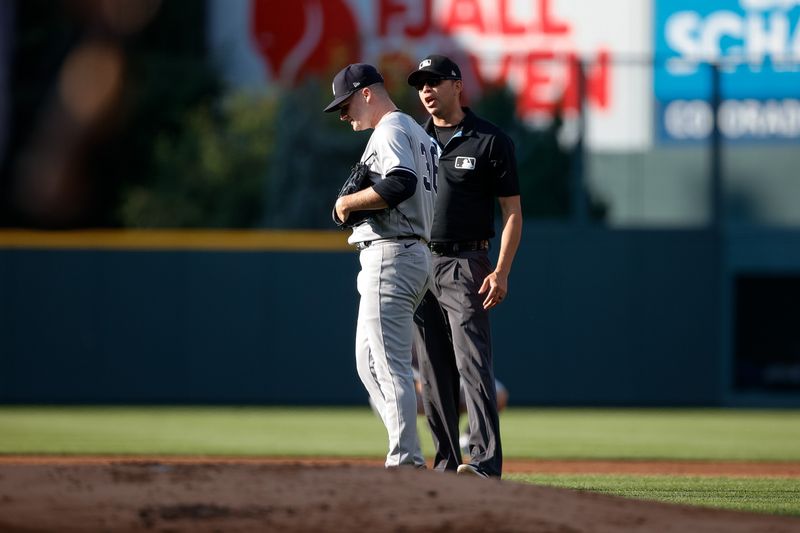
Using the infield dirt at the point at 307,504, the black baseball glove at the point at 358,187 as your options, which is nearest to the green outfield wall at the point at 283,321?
the black baseball glove at the point at 358,187

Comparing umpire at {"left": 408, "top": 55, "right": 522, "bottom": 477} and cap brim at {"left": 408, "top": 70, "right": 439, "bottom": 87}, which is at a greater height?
cap brim at {"left": 408, "top": 70, "right": 439, "bottom": 87}

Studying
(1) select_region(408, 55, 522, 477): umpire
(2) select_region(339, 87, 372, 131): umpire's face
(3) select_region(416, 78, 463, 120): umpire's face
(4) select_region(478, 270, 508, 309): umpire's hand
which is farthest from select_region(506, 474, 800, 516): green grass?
(2) select_region(339, 87, 372, 131): umpire's face

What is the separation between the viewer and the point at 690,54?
2962cm

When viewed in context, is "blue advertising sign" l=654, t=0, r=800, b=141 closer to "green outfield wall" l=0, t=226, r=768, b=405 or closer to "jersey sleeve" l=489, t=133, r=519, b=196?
"green outfield wall" l=0, t=226, r=768, b=405

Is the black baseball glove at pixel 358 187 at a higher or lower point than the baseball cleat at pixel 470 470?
higher

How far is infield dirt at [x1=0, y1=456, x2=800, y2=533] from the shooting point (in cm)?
397

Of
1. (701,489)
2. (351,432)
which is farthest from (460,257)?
(351,432)

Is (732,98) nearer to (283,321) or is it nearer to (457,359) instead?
(283,321)

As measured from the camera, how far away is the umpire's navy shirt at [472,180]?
5.67m

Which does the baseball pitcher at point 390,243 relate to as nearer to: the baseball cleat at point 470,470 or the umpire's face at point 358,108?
the umpire's face at point 358,108

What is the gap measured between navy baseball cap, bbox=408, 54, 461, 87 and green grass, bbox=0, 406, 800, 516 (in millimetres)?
1864

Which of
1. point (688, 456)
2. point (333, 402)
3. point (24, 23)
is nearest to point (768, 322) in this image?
point (333, 402)

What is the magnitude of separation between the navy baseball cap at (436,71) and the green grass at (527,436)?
1.86 meters

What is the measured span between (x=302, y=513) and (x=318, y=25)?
2992 cm
